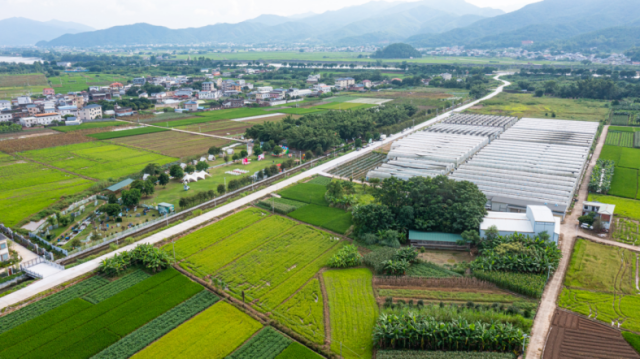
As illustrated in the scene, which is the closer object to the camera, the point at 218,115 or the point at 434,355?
the point at 434,355

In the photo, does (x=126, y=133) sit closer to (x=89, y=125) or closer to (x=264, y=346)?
(x=89, y=125)

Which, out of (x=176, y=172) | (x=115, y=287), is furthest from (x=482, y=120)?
(x=115, y=287)

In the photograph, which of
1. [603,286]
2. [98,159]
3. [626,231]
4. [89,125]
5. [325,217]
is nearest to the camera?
[603,286]

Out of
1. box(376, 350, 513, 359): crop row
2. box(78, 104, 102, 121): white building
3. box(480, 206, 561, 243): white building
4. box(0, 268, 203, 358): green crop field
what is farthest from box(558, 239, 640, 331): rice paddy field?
box(78, 104, 102, 121): white building

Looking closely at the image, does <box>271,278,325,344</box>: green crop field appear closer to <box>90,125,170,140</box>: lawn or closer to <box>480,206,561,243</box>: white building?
<box>480,206,561,243</box>: white building

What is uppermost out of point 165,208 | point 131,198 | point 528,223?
point 528,223

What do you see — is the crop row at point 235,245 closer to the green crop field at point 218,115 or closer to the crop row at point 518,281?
the crop row at point 518,281
